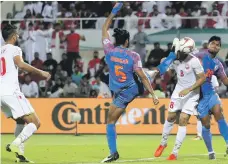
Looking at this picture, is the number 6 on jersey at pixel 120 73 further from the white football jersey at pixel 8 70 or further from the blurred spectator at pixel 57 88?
the blurred spectator at pixel 57 88

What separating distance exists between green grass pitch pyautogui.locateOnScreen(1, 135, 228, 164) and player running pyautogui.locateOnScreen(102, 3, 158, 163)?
1.99 ft

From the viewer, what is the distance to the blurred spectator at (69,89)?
24.3 m

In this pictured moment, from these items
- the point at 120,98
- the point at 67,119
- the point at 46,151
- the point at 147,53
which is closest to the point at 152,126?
the point at 67,119

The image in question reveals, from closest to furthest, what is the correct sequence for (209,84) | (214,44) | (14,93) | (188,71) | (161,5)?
(14,93) < (188,71) < (214,44) < (209,84) < (161,5)

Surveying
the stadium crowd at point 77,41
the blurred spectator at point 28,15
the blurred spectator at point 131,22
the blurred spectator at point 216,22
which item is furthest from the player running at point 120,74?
the blurred spectator at point 28,15

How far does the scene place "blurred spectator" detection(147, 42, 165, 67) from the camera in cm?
2492

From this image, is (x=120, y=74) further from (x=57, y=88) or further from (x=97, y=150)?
(x=57, y=88)

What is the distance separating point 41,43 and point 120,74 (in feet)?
41.7

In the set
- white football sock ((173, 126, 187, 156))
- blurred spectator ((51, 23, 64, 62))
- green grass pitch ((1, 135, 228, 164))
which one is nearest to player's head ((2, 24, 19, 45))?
green grass pitch ((1, 135, 228, 164))

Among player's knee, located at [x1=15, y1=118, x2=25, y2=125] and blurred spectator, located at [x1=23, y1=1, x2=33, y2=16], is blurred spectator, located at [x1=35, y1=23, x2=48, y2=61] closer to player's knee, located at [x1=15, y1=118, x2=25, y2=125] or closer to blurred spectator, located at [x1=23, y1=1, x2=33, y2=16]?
blurred spectator, located at [x1=23, y1=1, x2=33, y2=16]

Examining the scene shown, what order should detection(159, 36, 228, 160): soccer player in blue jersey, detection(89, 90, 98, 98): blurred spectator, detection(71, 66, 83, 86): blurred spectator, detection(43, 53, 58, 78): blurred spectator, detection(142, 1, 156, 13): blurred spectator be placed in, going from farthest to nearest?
detection(142, 1, 156, 13): blurred spectator
detection(43, 53, 58, 78): blurred spectator
detection(71, 66, 83, 86): blurred spectator
detection(89, 90, 98, 98): blurred spectator
detection(159, 36, 228, 160): soccer player in blue jersey

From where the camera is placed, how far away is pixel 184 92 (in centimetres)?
1384

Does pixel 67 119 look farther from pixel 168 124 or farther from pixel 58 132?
pixel 168 124

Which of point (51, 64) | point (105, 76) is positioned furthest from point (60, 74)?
point (105, 76)
